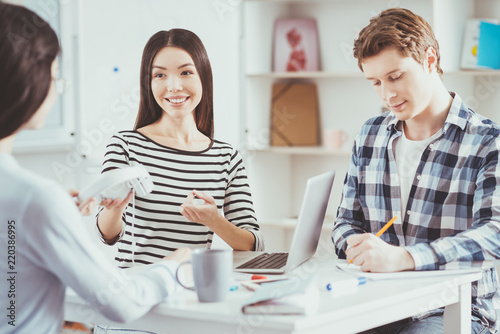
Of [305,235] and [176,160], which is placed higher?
[176,160]

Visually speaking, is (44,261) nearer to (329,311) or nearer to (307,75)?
(329,311)

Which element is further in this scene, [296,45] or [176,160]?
[296,45]

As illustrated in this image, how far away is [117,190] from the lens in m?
1.49

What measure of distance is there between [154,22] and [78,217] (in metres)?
2.55

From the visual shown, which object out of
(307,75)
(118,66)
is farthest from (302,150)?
(118,66)

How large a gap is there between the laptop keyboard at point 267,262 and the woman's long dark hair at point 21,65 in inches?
26.5

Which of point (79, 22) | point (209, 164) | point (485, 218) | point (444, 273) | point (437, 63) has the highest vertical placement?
point (79, 22)

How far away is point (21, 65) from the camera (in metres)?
1.02

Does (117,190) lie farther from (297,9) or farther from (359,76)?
(297,9)

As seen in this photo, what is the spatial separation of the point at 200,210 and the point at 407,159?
571mm

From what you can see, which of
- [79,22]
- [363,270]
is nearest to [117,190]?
[363,270]

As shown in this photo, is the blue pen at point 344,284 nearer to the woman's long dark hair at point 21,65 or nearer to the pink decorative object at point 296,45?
the woman's long dark hair at point 21,65

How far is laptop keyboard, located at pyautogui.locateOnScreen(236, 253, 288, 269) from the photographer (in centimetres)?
155

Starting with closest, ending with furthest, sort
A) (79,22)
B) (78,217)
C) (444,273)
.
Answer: (78,217) → (444,273) → (79,22)
